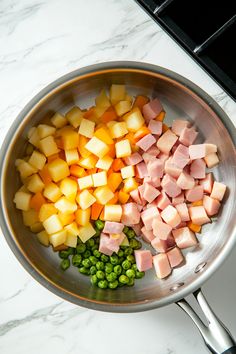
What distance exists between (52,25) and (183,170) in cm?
59

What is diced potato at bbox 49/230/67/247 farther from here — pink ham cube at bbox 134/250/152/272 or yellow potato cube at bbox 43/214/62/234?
pink ham cube at bbox 134/250/152/272

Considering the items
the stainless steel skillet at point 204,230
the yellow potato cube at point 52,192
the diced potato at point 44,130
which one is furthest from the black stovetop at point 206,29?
the yellow potato cube at point 52,192

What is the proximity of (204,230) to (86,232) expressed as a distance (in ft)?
1.19

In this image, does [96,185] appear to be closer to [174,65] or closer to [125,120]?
[125,120]

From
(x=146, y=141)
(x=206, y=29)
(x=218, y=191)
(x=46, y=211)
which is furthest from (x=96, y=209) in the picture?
(x=206, y=29)

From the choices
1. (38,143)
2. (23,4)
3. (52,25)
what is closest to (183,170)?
(38,143)

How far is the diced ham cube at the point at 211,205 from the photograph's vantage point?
167cm

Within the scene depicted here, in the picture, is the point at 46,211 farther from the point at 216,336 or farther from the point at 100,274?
the point at 216,336

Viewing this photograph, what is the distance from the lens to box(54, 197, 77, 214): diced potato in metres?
1.63

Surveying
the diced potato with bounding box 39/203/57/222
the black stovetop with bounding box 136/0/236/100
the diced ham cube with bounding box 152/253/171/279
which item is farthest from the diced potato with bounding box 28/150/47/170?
the black stovetop with bounding box 136/0/236/100

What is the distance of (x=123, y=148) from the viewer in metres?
1.64

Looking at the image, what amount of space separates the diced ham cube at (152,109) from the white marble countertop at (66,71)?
5.3 inches

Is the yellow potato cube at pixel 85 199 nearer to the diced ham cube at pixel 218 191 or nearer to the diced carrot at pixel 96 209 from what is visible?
the diced carrot at pixel 96 209

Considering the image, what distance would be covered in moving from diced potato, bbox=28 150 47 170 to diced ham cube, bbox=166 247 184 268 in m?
0.46
